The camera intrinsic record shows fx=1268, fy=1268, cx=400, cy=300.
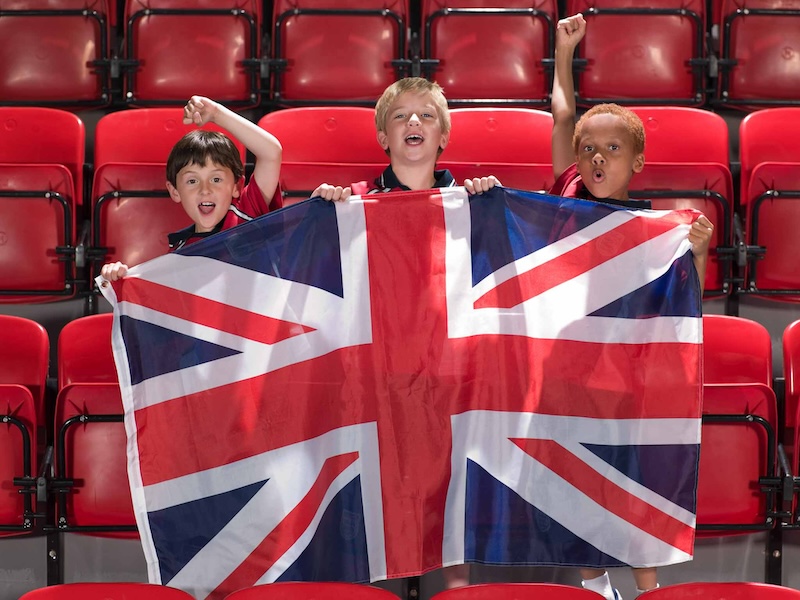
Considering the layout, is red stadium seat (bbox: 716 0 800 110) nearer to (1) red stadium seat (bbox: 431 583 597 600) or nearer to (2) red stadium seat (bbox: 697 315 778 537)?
(2) red stadium seat (bbox: 697 315 778 537)

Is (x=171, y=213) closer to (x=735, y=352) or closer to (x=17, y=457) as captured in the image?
(x=17, y=457)

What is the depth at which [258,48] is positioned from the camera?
4520mm

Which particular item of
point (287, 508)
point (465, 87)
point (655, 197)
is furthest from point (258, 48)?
point (287, 508)

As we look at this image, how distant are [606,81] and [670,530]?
6.95 ft

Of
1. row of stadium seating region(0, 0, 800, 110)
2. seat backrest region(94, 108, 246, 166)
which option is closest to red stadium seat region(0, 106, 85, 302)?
seat backrest region(94, 108, 246, 166)

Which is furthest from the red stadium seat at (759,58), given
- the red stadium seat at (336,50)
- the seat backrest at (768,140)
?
the red stadium seat at (336,50)

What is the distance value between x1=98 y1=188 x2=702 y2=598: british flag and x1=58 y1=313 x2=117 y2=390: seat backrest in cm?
52

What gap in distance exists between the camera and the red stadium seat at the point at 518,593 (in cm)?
229

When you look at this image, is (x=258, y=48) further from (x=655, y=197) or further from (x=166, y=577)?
(x=166, y=577)

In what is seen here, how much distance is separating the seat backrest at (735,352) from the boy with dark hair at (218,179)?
118cm

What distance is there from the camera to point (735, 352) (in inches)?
130

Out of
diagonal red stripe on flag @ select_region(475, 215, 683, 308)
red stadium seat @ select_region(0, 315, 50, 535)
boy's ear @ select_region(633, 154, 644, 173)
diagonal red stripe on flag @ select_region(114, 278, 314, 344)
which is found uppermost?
boy's ear @ select_region(633, 154, 644, 173)

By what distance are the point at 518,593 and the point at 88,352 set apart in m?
1.53

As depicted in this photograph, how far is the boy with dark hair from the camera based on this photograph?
3146 millimetres
